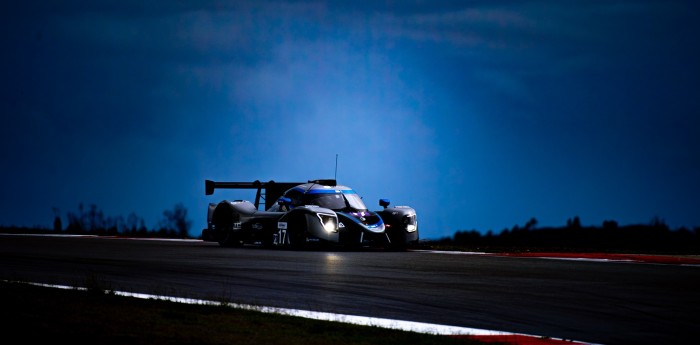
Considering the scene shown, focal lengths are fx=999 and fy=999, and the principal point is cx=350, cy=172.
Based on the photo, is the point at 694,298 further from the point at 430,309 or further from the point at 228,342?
the point at 228,342

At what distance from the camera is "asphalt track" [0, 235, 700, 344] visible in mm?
10828

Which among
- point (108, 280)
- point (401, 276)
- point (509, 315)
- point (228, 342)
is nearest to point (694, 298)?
point (509, 315)

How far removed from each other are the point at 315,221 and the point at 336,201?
1.72 metres

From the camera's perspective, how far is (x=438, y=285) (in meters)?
14.8

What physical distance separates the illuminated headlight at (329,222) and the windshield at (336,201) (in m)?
1.19

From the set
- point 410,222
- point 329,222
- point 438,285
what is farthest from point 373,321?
point 410,222

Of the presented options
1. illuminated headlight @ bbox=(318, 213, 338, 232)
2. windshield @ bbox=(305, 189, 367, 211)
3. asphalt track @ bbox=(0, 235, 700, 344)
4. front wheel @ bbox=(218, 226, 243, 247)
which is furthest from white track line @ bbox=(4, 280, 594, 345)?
front wheel @ bbox=(218, 226, 243, 247)

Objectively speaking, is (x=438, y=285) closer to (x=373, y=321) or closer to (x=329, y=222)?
(x=373, y=321)

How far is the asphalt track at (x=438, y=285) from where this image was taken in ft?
35.5

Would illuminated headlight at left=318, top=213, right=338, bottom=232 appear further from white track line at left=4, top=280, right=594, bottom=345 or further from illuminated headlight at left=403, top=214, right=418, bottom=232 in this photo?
white track line at left=4, top=280, right=594, bottom=345

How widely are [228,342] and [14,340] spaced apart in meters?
1.80

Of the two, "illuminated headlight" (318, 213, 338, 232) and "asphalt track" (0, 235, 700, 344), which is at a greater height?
"illuminated headlight" (318, 213, 338, 232)

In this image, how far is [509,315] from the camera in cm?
1126

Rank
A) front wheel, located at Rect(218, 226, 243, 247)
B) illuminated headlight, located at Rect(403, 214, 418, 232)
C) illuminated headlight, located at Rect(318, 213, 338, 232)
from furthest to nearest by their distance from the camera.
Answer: front wheel, located at Rect(218, 226, 243, 247) < illuminated headlight, located at Rect(403, 214, 418, 232) < illuminated headlight, located at Rect(318, 213, 338, 232)
